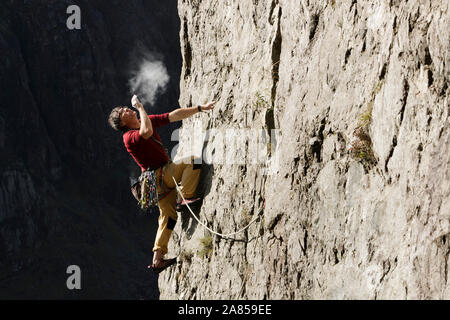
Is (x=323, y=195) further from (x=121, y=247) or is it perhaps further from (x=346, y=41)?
(x=121, y=247)

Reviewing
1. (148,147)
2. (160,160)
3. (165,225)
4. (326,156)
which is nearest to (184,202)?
(165,225)

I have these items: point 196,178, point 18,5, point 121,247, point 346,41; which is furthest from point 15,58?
point 346,41

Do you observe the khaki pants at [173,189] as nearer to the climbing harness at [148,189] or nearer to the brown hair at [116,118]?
the climbing harness at [148,189]

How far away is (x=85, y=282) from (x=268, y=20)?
1734 inches

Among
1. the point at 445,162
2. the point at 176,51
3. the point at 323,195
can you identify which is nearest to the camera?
the point at 445,162

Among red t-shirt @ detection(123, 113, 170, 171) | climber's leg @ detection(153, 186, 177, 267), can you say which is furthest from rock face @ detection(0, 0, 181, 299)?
red t-shirt @ detection(123, 113, 170, 171)

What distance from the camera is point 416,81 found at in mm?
6547

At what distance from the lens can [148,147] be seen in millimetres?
11531

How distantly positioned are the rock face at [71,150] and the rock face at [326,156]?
132 ft

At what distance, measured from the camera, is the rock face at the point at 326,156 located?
6242 millimetres

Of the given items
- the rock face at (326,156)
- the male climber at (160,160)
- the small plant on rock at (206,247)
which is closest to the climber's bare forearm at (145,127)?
the male climber at (160,160)

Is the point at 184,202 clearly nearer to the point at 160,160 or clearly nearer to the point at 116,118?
the point at 160,160

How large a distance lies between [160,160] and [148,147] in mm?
410
